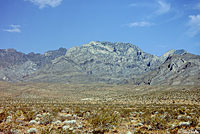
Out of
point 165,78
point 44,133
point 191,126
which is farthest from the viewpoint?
point 165,78

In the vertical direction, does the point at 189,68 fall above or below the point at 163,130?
above

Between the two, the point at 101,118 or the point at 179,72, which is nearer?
the point at 101,118

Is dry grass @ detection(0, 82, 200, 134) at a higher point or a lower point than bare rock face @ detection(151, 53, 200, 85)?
lower

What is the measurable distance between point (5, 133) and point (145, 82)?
15766cm

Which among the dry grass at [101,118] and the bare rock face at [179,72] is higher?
the bare rock face at [179,72]

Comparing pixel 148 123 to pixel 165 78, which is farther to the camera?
pixel 165 78

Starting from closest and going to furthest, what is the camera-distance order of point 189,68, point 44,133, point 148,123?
point 44,133 < point 148,123 < point 189,68

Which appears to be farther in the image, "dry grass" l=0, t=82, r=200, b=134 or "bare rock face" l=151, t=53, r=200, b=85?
"bare rock face" l=151, t=53, r=200, b=85

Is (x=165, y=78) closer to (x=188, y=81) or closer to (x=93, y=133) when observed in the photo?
(x=188, y=81)

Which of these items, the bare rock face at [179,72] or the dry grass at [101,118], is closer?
the dry grass at [101,118]

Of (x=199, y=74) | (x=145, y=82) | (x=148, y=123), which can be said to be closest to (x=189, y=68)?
(x=199, y=74)

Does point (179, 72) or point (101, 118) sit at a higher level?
point (179, 72)

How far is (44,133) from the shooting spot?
8953 mm

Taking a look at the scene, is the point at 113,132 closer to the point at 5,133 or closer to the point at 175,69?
the point at 5,133
